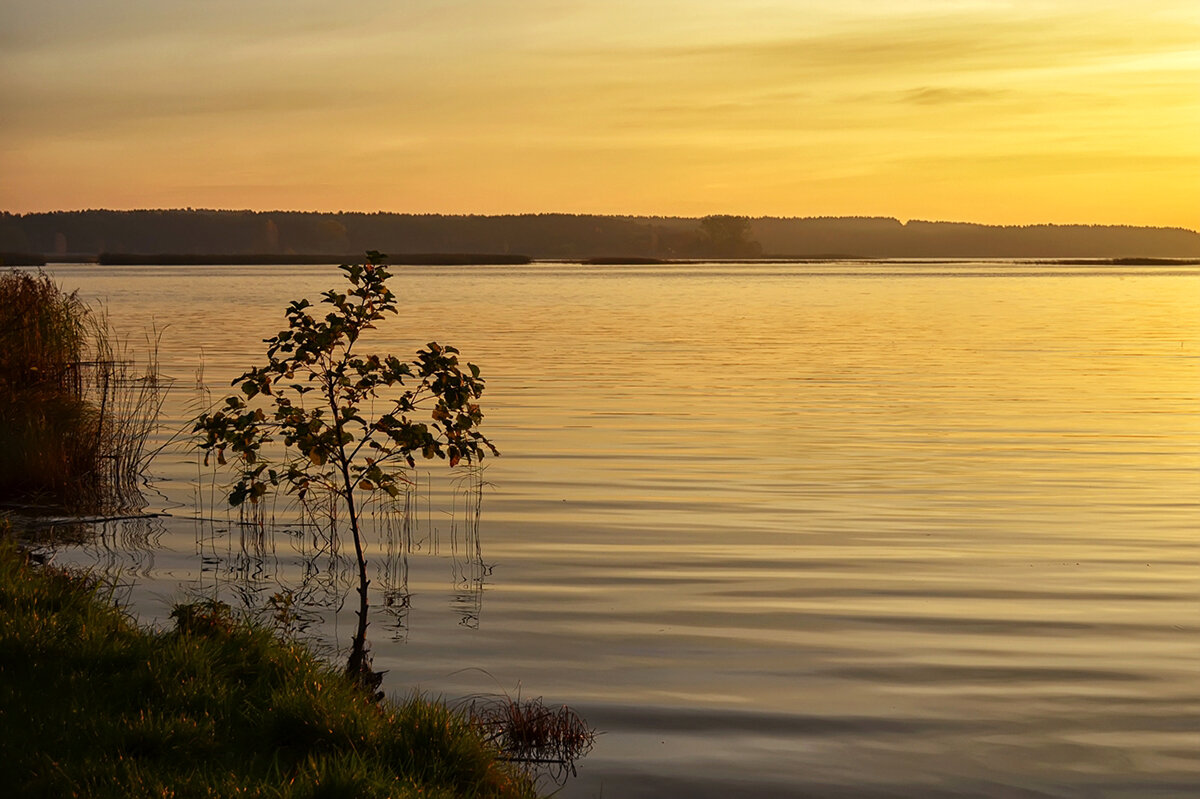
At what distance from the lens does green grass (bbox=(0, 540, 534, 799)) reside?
7375 millimetres

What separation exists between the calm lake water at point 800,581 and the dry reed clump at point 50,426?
1029 millimetres

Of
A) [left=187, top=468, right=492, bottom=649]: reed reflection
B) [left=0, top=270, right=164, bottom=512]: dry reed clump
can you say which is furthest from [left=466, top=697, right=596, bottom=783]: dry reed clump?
[left=0, top=270, right=164, bottom=512]: dry reed clump

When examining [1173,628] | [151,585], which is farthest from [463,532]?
[1173,628]

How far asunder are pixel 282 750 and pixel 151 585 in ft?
22.8

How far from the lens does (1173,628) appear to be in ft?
41.4

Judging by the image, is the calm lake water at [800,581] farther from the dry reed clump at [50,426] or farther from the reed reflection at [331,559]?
the dry reed clump at [50,426]

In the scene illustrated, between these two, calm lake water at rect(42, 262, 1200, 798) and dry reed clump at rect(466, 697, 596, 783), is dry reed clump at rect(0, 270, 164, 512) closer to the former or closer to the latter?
calm lake water at rect(42, 262, 1200, 798)

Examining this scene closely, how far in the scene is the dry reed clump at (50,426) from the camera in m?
18.7

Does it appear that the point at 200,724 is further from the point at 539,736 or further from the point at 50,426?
the point at 50,426

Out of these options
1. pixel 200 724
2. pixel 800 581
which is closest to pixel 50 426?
pixel 800 581

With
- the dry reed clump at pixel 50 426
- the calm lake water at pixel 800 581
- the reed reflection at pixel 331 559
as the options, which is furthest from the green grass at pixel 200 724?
the dry reed clump at pixel 50 426

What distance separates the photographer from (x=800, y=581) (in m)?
14.7

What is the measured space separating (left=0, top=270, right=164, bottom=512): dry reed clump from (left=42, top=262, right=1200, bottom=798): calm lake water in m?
1.03

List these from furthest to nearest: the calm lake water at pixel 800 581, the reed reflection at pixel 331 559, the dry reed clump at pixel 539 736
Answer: the reed reflection at pixel 331 559, the calm lake water at pixel 800 581, the dry reed clump at pixel 539 736
